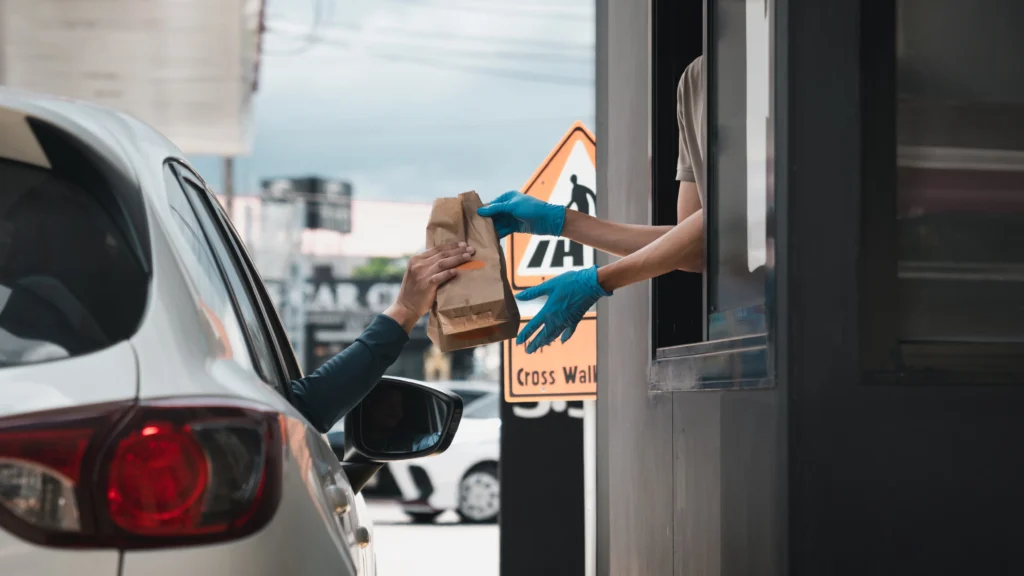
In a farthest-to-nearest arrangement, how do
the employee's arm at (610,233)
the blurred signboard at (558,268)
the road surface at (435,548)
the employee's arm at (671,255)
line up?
the road surface at (435,548) → the blurred signboard at (558,268) → the employee's arm at (610,233) → the employee's arm at (671,255)

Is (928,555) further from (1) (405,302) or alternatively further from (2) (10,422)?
(2) (10,422)

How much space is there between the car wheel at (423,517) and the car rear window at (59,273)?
40.8ft

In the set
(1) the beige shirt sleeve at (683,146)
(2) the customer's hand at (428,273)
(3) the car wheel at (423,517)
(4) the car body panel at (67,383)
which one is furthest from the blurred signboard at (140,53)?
(4) the car body panel at (67,383)

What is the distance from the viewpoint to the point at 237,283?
210 centimetres

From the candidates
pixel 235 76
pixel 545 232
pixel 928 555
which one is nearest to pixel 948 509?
pixel 928 555

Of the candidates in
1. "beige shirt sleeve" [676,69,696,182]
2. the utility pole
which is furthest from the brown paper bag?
the utility pole

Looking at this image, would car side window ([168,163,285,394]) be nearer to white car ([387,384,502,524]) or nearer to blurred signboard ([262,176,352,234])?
white car ([387,384,502,524])

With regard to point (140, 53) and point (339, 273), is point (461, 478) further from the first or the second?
point (339, 273)

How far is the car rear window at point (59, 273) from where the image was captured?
1.37 metres

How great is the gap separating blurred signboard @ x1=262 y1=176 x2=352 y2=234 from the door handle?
111ft

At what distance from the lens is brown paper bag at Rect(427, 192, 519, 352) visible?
2873 mm

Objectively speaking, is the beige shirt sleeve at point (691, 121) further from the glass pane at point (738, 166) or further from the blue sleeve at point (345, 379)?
the blue sleeve at point (345, 379)

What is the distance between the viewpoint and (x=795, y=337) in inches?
85.2

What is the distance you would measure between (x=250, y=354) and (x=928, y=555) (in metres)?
1.29
